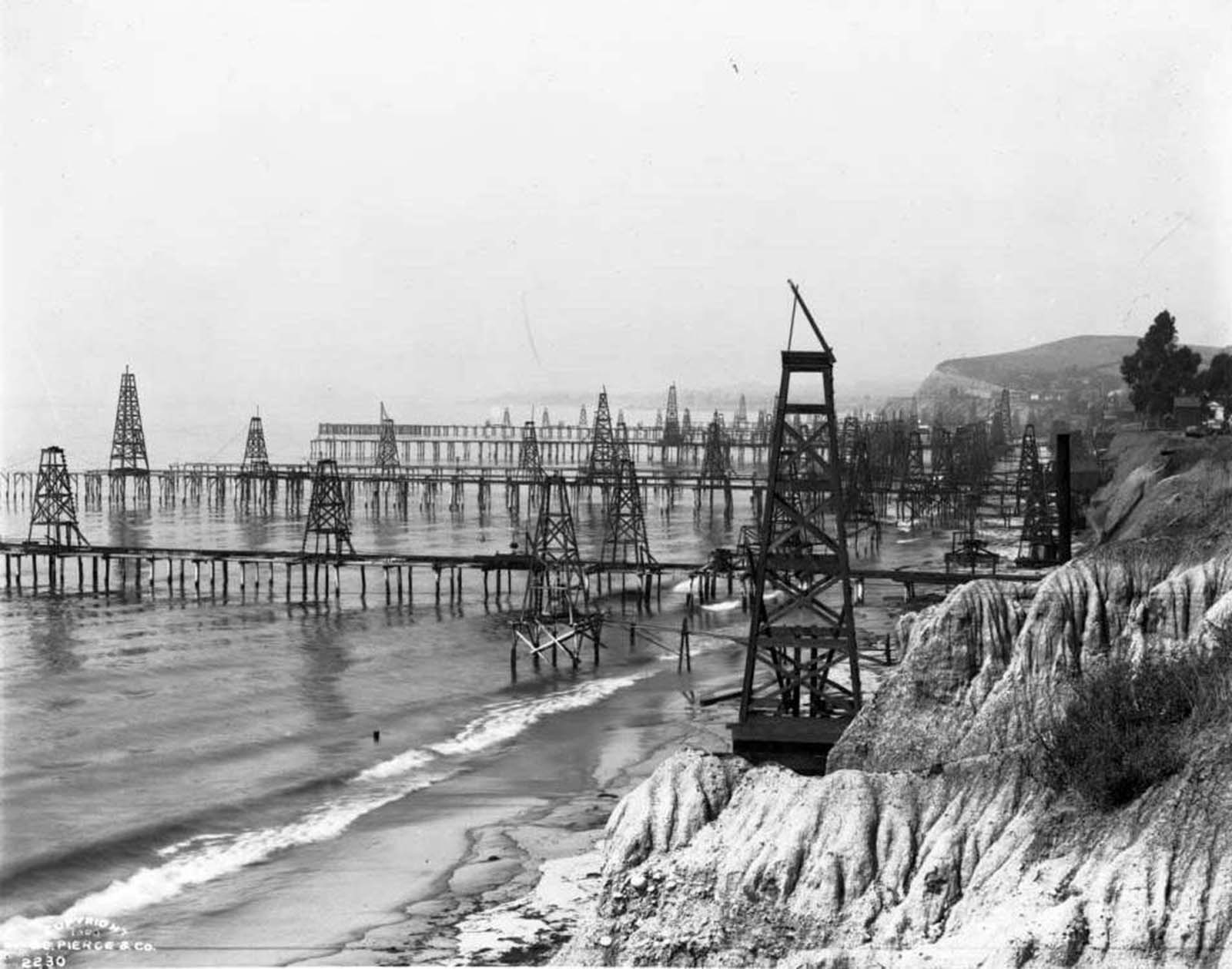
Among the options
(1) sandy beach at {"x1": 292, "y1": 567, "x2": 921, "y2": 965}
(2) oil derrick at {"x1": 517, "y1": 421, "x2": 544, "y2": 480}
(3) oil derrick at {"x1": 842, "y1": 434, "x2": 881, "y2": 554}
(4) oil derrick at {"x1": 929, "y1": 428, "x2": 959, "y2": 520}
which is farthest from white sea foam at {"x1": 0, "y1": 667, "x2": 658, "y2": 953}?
(2) oil derrick at {"x1": 517, "y1": 421, "x2": 544, "y2": 480}

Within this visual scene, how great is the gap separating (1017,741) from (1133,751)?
15.3ft

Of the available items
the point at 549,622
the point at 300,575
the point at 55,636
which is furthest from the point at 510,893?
the point at 300,575

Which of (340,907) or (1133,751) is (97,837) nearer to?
(340,907)

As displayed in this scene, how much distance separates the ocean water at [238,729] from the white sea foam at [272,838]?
0.23 ft

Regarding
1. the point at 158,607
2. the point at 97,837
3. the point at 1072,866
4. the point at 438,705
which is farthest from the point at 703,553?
the point at 1072,866

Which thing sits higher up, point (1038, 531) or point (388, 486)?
point (388, 486)

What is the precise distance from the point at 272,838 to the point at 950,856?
17112 millimetres

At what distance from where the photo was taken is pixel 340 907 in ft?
86.9

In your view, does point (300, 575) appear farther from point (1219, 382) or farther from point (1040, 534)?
point (1219, 382)

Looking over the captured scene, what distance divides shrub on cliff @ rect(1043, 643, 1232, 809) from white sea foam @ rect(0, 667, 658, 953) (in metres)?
16.2

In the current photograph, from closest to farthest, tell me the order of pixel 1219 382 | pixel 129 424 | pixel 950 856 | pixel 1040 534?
pixel 950 856 → pixel 1040 534 → pixel 1219 382 → pixel 129 424

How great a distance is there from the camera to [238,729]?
4309cm

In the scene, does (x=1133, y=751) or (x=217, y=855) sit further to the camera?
(x=217, y=855)

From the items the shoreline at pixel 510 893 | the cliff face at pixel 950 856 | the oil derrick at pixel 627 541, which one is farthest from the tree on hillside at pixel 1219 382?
the cliff face at pixel 950 856
